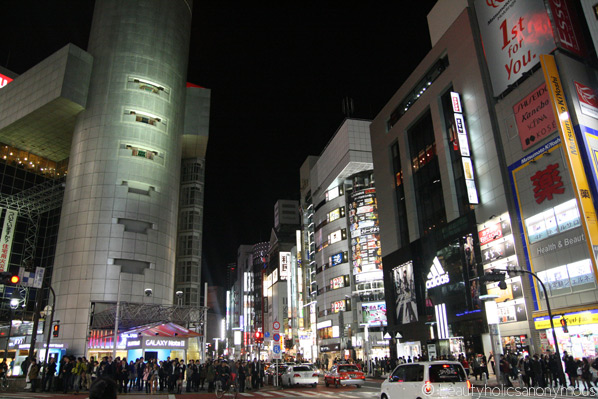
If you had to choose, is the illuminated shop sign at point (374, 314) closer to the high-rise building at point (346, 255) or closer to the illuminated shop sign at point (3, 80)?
the high-rise building at point (346, 255)

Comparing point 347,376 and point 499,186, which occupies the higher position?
point 499,186

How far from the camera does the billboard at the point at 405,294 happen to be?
4894 centimetres

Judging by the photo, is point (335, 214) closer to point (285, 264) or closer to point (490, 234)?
point (285, 264)

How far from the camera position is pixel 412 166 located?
179 ft

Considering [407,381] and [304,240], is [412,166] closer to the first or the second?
[407,381]

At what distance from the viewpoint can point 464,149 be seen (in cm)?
Result: 4128

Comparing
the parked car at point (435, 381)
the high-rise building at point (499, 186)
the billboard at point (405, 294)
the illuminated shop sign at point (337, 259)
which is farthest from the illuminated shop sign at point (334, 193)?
the parked car at point (435, 381)

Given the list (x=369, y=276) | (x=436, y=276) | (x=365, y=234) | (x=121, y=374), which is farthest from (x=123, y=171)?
(x=369, y=276)

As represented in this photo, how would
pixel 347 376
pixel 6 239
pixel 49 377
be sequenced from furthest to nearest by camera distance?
pixel 6 239 → pixel 347 376 → pixel 49 377

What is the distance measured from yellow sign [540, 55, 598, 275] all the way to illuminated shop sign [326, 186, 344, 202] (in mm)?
52231

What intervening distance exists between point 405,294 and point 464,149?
18939 millimetres

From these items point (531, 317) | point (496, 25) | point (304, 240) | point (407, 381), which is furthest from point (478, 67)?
point (304, 240)

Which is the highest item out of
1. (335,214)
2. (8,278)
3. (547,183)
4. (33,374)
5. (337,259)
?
(335,214)

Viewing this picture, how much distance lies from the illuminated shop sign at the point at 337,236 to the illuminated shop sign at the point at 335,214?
271 centimetres
